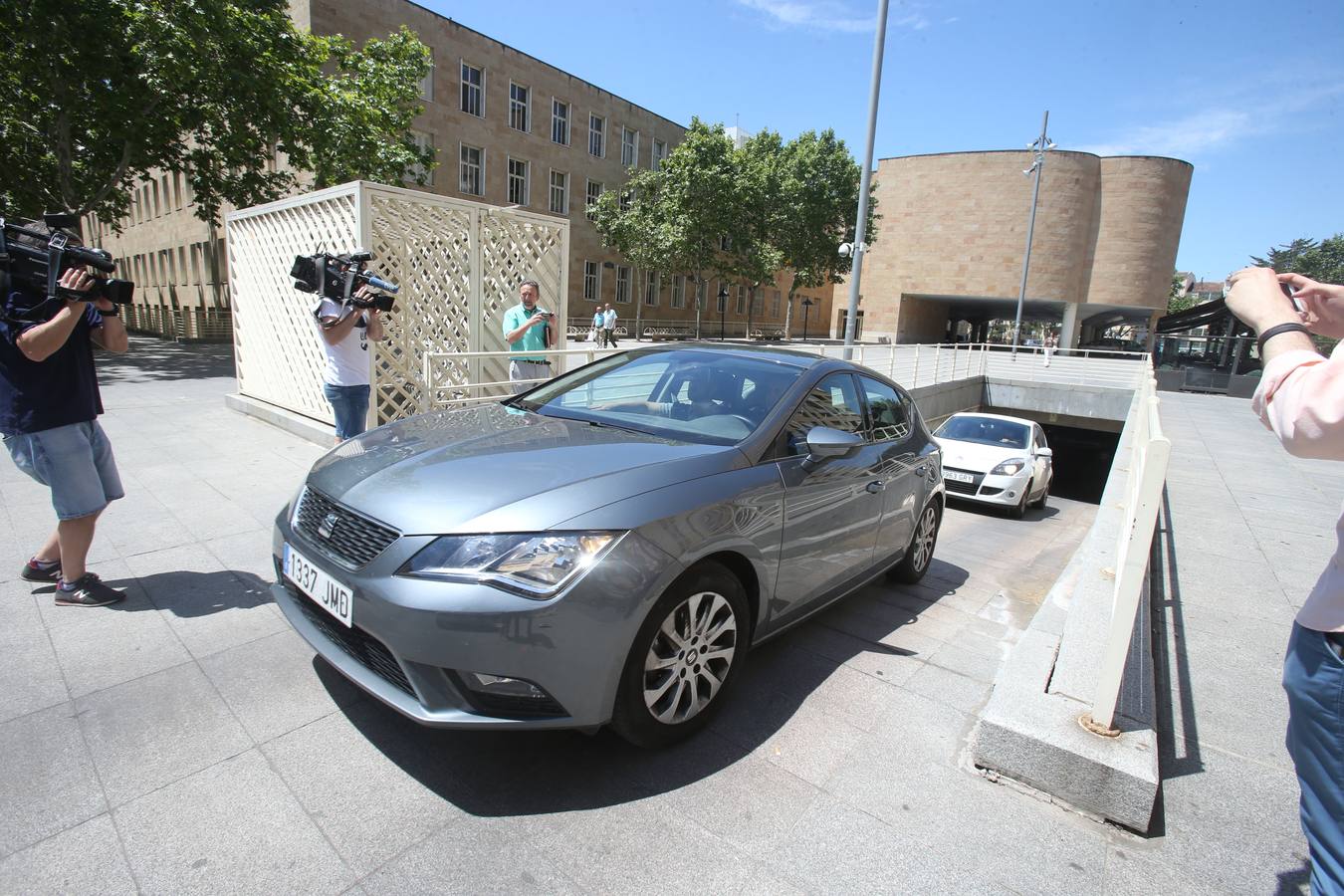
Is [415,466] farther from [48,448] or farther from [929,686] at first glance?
[929,686]

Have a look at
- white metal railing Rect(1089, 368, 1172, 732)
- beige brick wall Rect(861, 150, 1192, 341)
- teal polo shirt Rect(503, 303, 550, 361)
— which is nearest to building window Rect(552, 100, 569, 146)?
beige brick wall Rect(861, 150, 1192, 341)

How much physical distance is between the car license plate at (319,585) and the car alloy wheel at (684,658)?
0.98 m

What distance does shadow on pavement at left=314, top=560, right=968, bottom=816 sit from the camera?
2.39 metres

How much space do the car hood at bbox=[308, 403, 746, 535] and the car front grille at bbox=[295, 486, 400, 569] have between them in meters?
0.04

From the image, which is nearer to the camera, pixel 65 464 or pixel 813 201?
pixel 65 464

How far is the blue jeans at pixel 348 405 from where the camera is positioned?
509 cm

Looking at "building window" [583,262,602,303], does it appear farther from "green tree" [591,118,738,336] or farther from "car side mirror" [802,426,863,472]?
"car side mirror" [802,426,863,472]

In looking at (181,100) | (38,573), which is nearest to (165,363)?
(181,100)

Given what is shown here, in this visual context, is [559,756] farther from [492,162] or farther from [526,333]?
[492,162]

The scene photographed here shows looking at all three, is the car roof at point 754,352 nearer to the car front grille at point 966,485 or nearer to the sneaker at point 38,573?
the sneaker at point 38,573

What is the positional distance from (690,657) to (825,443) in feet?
3.61

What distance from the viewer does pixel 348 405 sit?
5148mm

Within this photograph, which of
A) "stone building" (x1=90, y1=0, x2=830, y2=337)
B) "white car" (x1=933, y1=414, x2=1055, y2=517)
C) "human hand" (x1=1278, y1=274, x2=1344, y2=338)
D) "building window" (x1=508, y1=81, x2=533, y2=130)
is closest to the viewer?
"human hand" (x1=1278, y1=274, x2=1344, y2=338)

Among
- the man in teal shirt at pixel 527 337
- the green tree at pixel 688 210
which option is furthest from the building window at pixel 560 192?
the man in teal shirt at pixel 527 337
